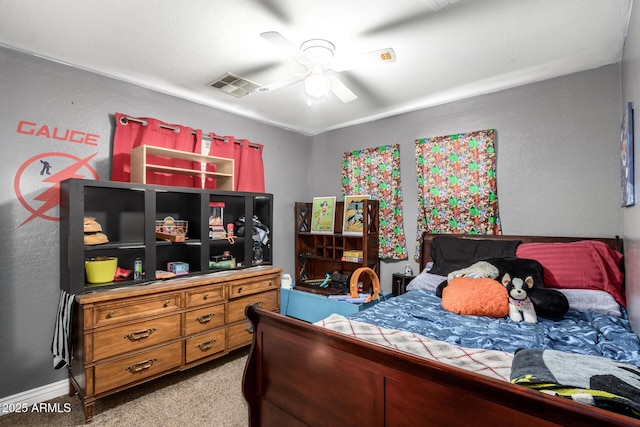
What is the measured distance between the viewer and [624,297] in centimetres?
223

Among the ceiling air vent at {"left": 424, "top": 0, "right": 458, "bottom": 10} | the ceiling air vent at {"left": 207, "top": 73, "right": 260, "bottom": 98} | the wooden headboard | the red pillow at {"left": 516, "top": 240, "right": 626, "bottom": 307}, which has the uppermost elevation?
the ceiling air vent at {"left": 207, "top": 73, "right": 260, "bottom": 98}

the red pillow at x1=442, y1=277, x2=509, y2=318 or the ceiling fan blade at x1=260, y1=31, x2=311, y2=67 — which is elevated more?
the ceiling fan blade at x1=260, y1=31, x2=311, y2=67

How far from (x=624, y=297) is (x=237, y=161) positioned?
353 cm

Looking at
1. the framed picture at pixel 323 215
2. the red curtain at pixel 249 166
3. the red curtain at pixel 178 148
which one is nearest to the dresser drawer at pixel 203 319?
the red curtain at pixel 178 148

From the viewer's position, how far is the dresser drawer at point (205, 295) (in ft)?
8.34

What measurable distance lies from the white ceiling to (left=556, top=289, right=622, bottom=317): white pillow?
5.70ft

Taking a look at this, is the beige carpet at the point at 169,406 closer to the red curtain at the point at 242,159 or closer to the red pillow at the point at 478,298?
the red pillow at the point at 478,298

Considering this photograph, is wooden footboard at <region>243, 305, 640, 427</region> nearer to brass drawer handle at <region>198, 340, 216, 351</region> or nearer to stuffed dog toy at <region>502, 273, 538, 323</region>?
brass drawer handle at <region>198, 340, 216, 351</region>

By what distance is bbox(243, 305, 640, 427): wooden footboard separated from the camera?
822 mm

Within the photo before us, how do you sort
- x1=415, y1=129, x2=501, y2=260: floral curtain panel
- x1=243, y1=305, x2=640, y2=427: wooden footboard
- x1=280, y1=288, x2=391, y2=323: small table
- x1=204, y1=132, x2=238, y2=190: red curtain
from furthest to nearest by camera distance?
Result: x1=204, y1=132, x2=238, y2=190: red curtain → x1=280, y1=288, x2=391, y2=323: small table → x1=415, y1=129, x2=501, y2=260: floral curtain panel → x1=243, y1=305, x2=640, y2=427: wooden footboard

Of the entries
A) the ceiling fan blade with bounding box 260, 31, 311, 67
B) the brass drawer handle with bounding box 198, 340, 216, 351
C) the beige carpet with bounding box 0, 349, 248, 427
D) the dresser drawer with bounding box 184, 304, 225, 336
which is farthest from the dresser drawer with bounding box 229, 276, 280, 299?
the ceiling fan blade with bounding box 260, 31, 311, 67

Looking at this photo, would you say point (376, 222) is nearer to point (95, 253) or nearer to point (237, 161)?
point (237, 161)

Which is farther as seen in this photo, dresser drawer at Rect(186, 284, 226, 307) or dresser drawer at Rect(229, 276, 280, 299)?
dresser drawer at Rect(229, 276, 280, 299)

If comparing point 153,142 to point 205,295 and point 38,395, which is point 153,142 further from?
point 38,395
